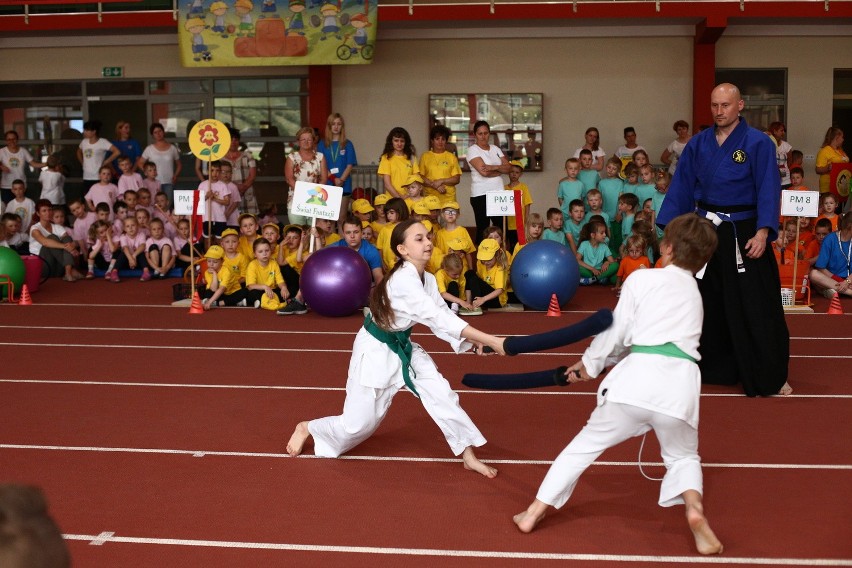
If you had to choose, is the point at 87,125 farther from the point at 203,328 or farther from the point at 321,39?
the point at 203,328

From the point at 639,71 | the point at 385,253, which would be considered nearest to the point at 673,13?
the point at 639,71

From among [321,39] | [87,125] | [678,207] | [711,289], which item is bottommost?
[711,289]

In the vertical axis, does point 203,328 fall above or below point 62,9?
below

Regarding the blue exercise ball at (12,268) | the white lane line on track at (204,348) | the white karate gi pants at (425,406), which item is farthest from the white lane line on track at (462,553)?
the blue exercise ball at (12,268)

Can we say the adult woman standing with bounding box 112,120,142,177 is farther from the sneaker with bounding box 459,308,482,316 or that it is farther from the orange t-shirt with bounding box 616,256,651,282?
the orange t-shirt with bounding box 616,256,651,282

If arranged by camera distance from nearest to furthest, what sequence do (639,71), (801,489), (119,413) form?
1. (801,489)
2. (119,413)
3. (639,71)

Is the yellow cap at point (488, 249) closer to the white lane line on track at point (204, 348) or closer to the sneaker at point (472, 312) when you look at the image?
the sneaker at point (472, 312)

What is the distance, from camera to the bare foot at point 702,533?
14.0 ft

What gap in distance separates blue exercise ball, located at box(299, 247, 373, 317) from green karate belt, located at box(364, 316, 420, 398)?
5117 mm

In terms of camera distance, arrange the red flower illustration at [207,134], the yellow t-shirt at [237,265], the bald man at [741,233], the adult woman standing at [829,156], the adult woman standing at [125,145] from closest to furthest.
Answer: the bald man at [741,233] → the yellow t-shirt at [237,265] → the red flower illustration at [207,134] → the adult woman standing at [829,156] → the adult woman standing at [125,145]

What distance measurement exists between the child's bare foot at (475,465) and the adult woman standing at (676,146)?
1167 centimetres

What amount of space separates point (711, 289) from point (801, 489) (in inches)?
94.9

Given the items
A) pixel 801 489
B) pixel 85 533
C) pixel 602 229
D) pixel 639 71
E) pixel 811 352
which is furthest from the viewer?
pixel 639 71

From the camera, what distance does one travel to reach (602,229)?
13.6 metres
